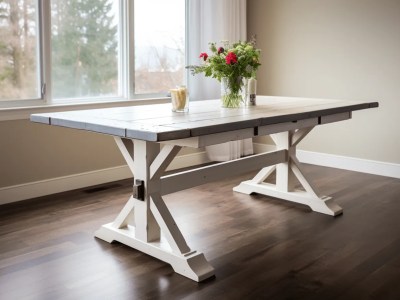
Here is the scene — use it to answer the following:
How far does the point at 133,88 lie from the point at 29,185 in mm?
1289

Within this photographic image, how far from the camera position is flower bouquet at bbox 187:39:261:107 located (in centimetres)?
307

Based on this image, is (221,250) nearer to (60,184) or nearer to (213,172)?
(213,172)

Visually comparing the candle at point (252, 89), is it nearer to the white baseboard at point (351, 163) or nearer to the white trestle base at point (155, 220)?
the white trestle base at point (155, 220)

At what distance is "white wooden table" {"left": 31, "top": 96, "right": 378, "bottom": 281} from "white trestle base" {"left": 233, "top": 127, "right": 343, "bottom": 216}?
40cm

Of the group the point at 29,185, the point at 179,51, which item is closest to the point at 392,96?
the point at 179,51

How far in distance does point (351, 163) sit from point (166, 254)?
9.04ft

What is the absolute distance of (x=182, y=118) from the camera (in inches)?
103

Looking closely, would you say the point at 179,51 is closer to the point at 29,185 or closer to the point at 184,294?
the point at 29,185

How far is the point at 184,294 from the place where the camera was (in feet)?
7.43

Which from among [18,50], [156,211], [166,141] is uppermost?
[18,50]

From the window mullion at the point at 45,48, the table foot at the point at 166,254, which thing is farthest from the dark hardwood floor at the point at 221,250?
the window mullion at the point at 45,48

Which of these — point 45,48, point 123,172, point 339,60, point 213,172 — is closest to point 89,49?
point 45,48

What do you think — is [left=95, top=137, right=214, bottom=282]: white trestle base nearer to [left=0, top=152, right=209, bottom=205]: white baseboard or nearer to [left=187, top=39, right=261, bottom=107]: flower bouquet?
[left=187, top=39, right=261, bottom=107]: flower bouquet

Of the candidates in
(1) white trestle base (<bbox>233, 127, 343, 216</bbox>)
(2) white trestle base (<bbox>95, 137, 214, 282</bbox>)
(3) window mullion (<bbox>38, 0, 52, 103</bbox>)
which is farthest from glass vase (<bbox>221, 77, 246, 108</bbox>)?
(3) window mullion (<bbox>38, 0, 52, 103</bbox>)
